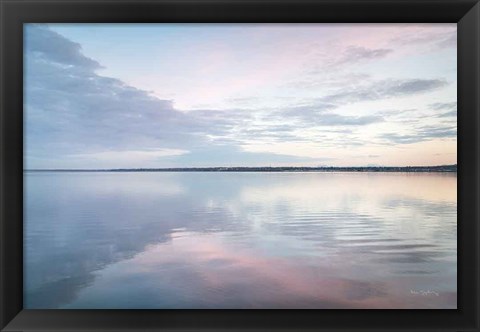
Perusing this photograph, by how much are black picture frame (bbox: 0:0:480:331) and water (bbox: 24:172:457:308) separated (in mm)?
58

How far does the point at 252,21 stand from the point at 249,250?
110 cm

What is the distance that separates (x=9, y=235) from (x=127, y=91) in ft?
3.02

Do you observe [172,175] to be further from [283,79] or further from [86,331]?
[86,331]

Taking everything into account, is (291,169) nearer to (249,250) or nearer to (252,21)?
(249,250)

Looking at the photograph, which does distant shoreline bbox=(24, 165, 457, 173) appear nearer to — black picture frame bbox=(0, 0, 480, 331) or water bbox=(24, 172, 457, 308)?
water bbox=(24, 172, 457, 308)

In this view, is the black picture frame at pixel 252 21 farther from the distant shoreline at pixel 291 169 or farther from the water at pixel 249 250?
the distant shoreline at pixel 291 169

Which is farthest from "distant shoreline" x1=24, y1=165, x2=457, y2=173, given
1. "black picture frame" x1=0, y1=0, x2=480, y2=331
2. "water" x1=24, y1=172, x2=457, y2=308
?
"black picture frame" x1=0, y1=0, x2=480, y2=331

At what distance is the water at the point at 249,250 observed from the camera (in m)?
1.41

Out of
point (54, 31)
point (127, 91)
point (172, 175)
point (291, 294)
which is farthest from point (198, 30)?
point (291, 294)

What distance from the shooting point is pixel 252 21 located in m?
1.26

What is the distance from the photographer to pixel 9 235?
125 centimetres

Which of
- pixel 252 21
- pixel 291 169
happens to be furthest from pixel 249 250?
pixel 252 21

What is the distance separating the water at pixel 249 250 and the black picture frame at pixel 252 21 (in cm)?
6

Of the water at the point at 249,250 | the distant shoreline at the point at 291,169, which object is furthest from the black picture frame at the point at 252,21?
the distant shoreline at the point at 291,169
